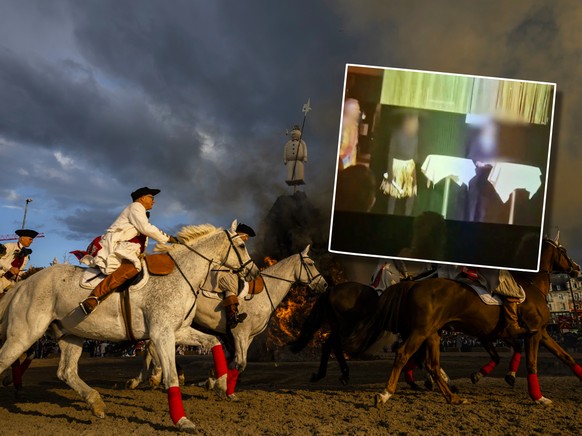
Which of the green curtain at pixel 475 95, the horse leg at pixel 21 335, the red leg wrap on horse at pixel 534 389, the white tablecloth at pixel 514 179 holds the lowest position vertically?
the red leg wrap on horse at pixel 534 389

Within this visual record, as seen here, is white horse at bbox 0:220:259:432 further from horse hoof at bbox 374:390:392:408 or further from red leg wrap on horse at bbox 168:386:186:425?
horse hoof at bbox 374:390:392:408

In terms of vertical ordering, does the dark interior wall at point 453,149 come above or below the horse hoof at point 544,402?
above

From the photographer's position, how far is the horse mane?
292 inches

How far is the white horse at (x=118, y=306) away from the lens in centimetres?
677

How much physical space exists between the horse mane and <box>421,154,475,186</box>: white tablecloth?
339cm

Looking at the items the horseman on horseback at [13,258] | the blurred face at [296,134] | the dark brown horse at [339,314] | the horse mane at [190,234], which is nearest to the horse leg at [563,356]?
the dark brown horse at [339,314]

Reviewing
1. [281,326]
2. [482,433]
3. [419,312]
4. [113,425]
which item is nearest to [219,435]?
[113,425]

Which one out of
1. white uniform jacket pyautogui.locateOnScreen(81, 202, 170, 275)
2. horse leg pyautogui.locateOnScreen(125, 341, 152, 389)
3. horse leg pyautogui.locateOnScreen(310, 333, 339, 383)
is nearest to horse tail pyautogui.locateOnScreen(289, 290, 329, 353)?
horse leg pyautogui.locateOnScreen(310, 333, 339, 383)

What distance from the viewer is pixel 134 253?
Result: 712cm

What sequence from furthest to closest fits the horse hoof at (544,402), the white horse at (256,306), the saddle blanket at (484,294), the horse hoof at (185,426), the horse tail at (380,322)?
the white horse at (256,306)
the horse tail at (380,322)
the saddle blanket at (484,294)
the horse hoof at (544,402)
the horse hoof at (185,426)

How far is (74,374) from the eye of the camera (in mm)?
7621

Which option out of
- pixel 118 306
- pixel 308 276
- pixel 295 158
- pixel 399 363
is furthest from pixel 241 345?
pixel 295 158

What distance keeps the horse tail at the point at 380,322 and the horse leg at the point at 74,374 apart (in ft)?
14.4

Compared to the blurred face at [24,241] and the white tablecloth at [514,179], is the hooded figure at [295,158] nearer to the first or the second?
the blurred face at [24,241]
